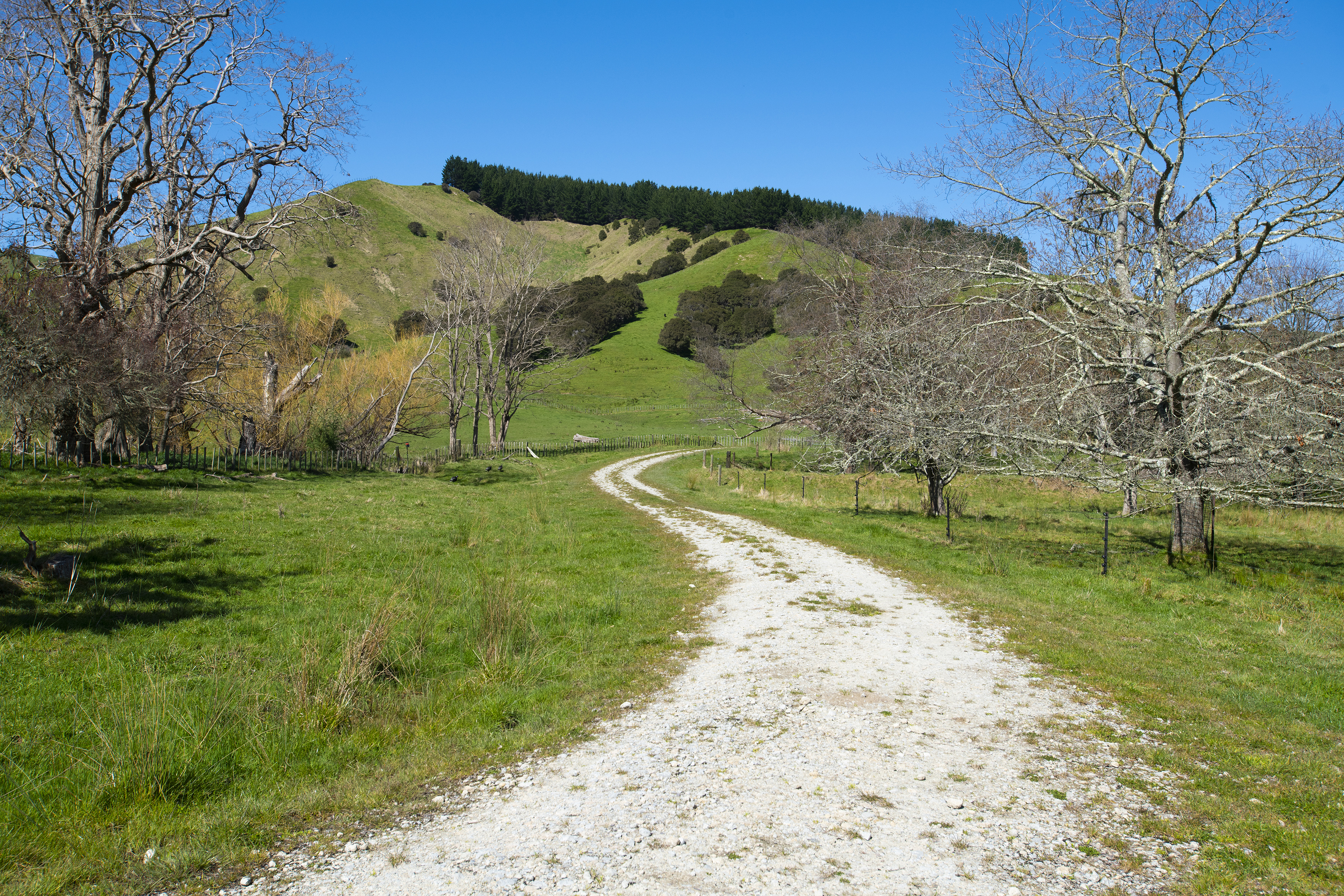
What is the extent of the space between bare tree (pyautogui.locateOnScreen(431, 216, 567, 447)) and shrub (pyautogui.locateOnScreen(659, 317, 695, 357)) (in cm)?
4056

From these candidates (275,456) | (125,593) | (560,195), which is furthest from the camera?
(560,195)

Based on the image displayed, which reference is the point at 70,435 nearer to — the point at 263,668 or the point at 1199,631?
the point at 263,668

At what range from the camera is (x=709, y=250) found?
112562mm

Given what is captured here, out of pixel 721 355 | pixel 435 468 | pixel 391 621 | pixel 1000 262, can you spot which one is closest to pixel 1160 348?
pixel 1000 262

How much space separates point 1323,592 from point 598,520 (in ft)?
47.2

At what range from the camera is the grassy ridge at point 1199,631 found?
13.9ft

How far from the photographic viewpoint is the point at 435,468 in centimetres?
3094

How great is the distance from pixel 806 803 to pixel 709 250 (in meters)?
113

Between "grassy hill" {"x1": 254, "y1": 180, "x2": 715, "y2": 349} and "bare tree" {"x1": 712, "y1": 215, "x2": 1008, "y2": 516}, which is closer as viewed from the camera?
"bare tree" {"x1": 712, "y1": 215, "x2": 1008, "y2": 516}

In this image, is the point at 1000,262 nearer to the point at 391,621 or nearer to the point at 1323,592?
the point at 1323,592

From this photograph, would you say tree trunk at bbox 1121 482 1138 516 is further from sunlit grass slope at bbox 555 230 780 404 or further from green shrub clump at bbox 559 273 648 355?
green shrub clump at bbox 559 273 648 355

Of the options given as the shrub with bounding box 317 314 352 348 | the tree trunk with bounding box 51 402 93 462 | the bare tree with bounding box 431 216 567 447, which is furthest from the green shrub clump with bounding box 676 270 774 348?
the tree trunk with bounding box 51 402 93 462

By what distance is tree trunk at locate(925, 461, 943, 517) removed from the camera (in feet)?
65.9

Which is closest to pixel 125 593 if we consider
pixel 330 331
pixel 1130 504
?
pixel 1130 504
